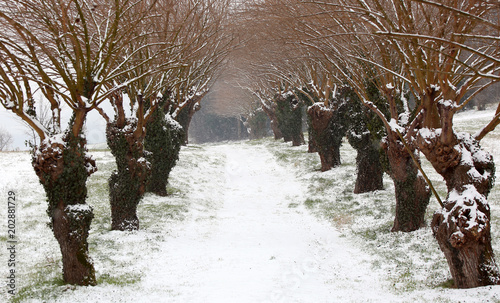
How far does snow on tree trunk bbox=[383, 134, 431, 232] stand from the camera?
10.6m

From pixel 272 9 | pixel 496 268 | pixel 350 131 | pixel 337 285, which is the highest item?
pixel 272 9

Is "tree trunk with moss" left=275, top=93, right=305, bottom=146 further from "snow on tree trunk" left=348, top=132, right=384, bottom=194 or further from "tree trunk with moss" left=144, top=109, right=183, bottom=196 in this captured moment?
"tree trunk with moss" left=144, top=109, right=183, bottom=196

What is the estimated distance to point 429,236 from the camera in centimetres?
986

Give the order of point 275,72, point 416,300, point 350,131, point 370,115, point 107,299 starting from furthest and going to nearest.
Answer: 1. point 275,72
2. point 350,131
3. point 370,115
4. point 107,299
5. point 416,300

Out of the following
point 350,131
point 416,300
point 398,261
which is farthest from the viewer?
point 350,131

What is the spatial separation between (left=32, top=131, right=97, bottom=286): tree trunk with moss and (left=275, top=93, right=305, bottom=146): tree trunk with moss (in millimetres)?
22682

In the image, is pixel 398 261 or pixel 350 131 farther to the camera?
pixel 350 131

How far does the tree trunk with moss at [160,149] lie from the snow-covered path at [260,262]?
9.13 feet

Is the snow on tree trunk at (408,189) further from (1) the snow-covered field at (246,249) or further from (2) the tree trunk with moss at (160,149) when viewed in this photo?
(2) the tree trunk with moss at (160,149)

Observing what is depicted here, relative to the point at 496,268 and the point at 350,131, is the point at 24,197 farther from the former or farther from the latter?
the point at 496,268

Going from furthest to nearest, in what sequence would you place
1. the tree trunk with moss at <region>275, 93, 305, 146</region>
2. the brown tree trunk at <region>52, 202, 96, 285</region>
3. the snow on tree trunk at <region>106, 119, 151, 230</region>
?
1. the tree trunk with moss at <region>275, 93, 305, 146</region>
2. the snow on tree trunk at <region>106, 119, 151, 230</region>
3. the brown tree trunk at <region>52, 202, 96, 285</region>

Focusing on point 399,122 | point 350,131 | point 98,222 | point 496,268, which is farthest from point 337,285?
point 350,131

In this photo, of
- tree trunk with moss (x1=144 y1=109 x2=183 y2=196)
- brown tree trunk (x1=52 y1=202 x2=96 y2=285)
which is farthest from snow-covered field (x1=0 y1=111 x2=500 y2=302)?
tree trunk with moss (x1=144 y1=109 x2=183 y2=196)

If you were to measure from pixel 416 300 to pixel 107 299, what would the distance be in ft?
17.3
